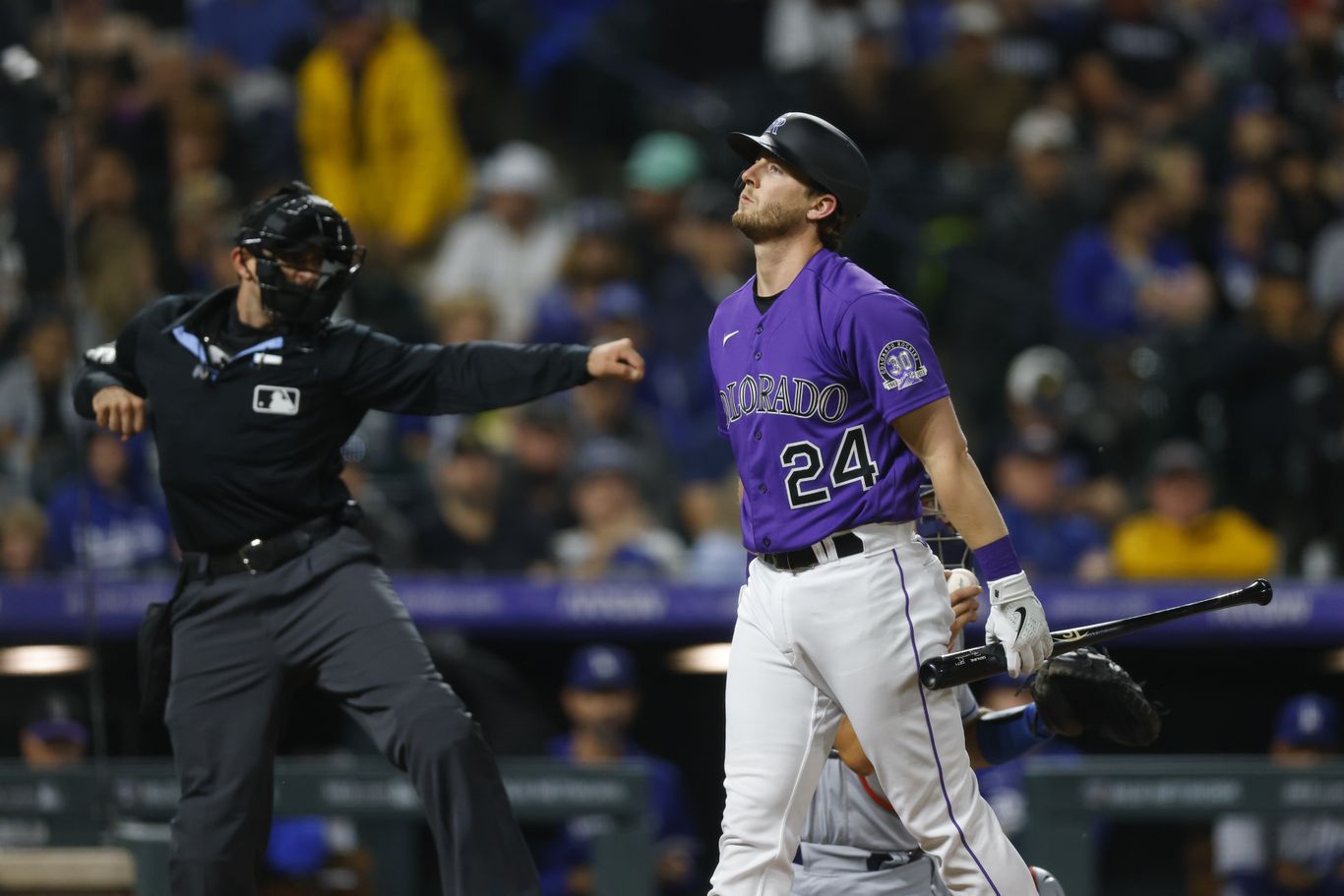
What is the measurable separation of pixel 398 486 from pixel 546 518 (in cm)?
65

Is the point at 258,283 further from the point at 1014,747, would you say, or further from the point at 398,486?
the point at 398,486

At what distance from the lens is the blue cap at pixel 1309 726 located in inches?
234

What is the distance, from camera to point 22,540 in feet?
22.9

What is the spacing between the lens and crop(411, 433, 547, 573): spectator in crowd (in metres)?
6.94

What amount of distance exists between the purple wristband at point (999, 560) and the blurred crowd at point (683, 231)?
2835mm

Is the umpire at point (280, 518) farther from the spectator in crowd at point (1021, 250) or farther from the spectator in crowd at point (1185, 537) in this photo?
the spectator in crowd at point (1021, 250)

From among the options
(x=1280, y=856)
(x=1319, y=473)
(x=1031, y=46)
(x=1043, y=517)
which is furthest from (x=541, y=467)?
(x=1031, y=46)

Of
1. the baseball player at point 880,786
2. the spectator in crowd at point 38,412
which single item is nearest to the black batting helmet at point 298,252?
the baseball player at point 880,786

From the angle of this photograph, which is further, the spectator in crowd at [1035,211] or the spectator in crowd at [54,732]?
the spectator in crowd at [1035,211]

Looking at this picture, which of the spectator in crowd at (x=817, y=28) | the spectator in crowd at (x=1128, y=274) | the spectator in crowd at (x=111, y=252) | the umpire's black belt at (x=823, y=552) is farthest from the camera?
the spectator in crowd at (x=817, y=28)

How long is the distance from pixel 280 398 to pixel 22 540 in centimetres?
321

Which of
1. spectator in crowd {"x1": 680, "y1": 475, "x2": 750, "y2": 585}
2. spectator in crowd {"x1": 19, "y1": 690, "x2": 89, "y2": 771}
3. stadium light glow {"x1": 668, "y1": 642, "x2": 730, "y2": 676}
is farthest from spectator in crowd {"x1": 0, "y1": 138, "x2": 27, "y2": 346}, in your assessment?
stadium light glow {"x1": 668, "y1": 642, "x2": 730, "y2": 676}

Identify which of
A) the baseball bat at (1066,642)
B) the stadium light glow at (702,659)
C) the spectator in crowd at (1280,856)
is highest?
the baseball bat at (1066,642)

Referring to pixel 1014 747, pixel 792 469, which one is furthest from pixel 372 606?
pixel 1014 747
